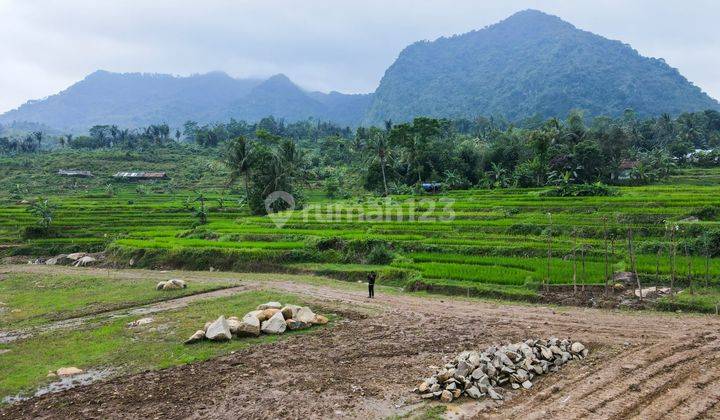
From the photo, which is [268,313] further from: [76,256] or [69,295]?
[76,256]

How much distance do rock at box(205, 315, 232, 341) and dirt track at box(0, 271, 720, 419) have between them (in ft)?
3.91

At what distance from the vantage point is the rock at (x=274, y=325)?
51.1ft

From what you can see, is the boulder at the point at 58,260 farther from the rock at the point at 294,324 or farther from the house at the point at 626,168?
the house at the point at 626,168

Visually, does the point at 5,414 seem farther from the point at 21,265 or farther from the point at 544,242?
the point at 21,265

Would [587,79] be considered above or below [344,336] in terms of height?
above

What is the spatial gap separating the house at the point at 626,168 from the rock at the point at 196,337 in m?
53.2

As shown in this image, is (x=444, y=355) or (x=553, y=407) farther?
(x=444, y=355)

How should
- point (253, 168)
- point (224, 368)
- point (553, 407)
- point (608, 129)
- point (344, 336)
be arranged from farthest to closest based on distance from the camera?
point (608, 129), point (253, 168), point (344, 336), point (224, 368), point (553, 407)

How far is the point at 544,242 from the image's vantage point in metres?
26.2

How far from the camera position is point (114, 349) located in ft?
47.5

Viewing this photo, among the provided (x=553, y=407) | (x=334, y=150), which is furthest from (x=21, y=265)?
(x=334, y=150)

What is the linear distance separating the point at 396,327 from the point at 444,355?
9.74ft

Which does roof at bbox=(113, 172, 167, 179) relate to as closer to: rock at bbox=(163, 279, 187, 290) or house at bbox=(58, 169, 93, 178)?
house at bbox=(58, 169, 93, 178)

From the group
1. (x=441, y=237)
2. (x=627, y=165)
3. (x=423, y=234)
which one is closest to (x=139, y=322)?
(x=441, y=237)
